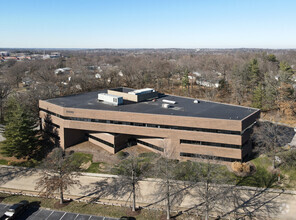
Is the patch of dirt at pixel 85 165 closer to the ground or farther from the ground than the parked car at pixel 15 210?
farther from the ground

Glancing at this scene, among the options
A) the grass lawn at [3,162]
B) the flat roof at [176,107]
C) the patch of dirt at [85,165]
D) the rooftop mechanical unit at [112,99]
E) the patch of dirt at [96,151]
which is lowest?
the grass lawn at [3,162]

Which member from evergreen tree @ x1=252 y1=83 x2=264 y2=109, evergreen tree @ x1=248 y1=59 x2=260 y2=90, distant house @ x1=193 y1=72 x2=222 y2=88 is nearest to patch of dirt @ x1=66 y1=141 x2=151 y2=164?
evergreen tree @ x1=252 y1=83 x2=264 y2=109

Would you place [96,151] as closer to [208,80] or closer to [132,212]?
[132,212]

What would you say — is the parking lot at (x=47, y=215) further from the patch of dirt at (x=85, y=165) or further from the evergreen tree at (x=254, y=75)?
the evergreen tree at (x=254, y=75)

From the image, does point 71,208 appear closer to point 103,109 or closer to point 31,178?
point 31,178

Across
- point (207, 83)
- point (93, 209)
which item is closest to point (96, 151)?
point (93, 209)

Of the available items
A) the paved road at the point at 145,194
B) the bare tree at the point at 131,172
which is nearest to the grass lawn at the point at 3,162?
the paved road at the point at 145,194

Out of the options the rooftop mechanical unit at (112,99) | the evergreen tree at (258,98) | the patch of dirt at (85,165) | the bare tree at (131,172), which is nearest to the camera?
the bare tree at (131,172)

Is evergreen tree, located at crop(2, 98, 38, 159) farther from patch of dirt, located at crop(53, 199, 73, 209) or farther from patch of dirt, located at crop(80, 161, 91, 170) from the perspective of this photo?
patch of dirt, located at crop(53, 199, 73, 209)
